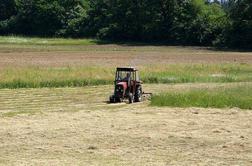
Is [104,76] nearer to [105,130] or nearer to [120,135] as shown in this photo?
[105,130]

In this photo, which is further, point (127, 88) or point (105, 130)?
point (127, 88)

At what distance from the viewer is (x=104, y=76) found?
112 feet

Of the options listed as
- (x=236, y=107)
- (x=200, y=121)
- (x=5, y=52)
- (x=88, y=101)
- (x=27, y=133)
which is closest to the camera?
(x=27, y=133)

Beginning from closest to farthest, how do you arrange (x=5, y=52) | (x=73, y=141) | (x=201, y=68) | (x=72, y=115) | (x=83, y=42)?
1. (x=73, y=141)
2. (x=72, y=115)
3. (x=201, y=68)
4. (x=5, y=52)
5. (x=83, y=42)

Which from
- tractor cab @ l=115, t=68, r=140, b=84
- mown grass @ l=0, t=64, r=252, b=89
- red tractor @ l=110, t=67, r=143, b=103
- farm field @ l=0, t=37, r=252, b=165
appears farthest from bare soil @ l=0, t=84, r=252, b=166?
mown grass @ l=0, t=64, r=252, b=89

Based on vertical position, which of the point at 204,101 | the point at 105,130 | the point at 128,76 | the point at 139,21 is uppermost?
the point at 139,21

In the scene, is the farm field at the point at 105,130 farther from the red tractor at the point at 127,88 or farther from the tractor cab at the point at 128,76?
the tractor cab at the point at 128,76

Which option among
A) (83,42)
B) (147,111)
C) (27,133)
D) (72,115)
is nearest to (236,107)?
(147,111)

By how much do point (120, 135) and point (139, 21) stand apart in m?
69.2

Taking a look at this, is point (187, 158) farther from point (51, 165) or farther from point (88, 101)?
point (88, 101)

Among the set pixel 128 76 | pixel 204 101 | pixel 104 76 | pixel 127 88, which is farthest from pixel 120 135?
pixel 104 76

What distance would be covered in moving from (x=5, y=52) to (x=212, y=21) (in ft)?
103

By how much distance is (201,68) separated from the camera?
40500 millimetres

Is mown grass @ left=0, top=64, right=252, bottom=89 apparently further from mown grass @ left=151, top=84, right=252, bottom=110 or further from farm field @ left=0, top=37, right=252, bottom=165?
mown grass @ left=151, top=84, right=252, bottom=110
